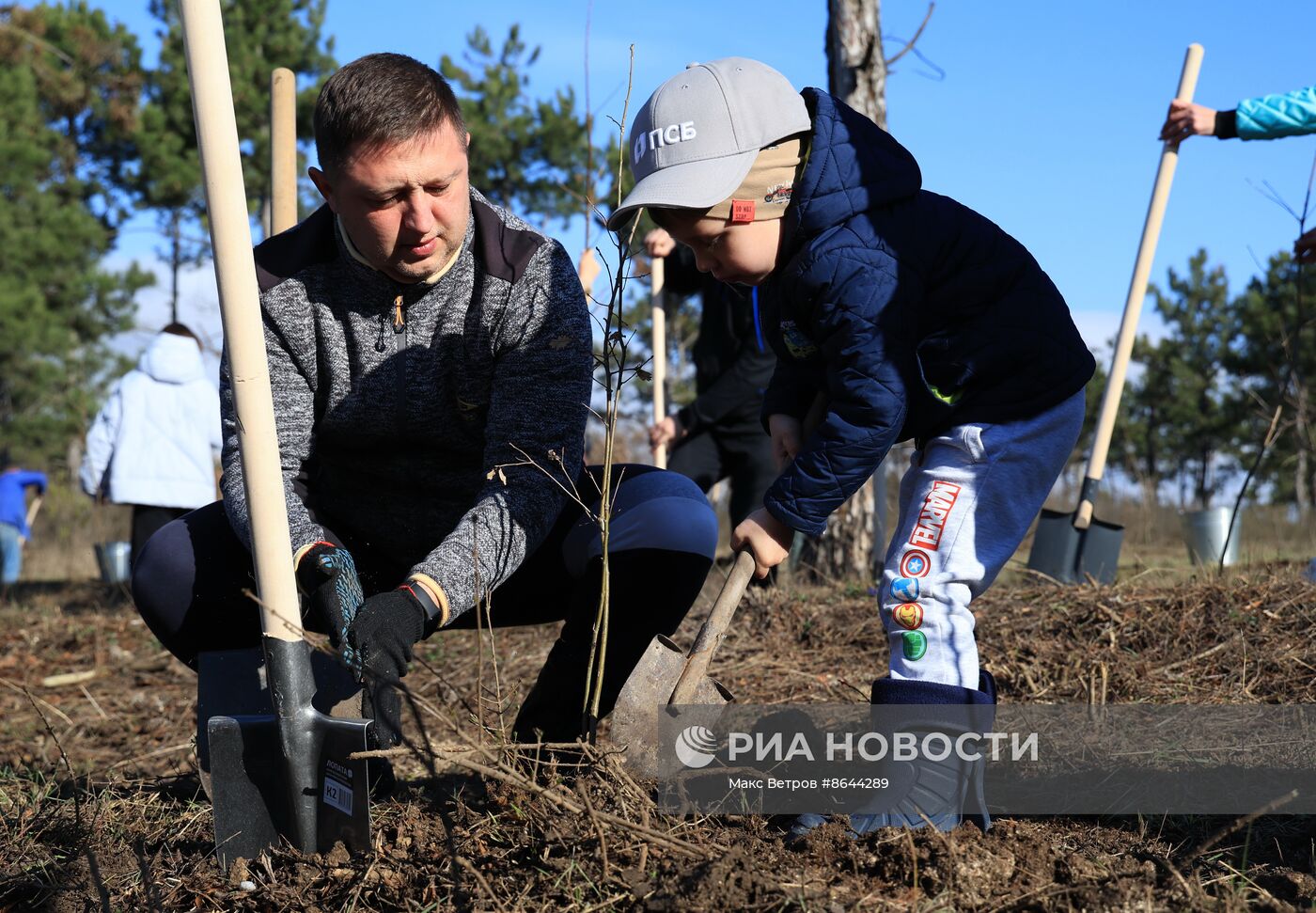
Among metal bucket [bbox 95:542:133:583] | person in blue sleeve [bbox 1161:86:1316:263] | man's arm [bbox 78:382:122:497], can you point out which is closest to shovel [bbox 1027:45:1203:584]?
person in blue sleeve [bbox 1161:86:1316:263]

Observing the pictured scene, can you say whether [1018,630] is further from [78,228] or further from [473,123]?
[78,228]

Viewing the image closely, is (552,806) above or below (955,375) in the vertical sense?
below

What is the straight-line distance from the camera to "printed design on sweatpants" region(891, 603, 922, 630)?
6.95 ft

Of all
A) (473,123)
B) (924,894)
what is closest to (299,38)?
(473,123)

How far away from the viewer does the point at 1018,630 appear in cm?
348

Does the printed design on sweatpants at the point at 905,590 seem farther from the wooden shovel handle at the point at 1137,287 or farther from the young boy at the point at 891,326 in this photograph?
the wooden shovel handle at the point at 1137,287

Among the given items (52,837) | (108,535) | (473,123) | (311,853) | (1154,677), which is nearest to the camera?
(311,853)

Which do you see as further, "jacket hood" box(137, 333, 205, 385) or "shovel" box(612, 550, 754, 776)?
"jacket hood" box(137, 333, 205, 385)

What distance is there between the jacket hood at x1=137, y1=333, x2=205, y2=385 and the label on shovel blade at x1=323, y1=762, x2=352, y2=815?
5.71 metres

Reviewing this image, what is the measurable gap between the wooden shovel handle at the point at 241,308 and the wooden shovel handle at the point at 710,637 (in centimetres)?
69

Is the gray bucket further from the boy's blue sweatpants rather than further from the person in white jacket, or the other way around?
the person in white jacket

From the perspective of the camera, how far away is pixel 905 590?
215 centimetres

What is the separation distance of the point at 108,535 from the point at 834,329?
1623cm

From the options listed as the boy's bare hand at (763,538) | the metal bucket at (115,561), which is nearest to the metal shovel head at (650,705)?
the boy's bare hand at (763,538)
